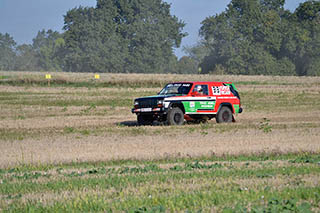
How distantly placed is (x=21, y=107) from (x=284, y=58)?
66.7 m

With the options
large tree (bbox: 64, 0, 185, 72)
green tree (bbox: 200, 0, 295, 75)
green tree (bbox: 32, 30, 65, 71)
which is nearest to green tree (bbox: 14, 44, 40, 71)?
green tree (bbox: 32, 30, 65, 71)

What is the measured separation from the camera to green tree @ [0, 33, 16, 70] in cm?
16212

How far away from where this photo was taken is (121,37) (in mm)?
99688

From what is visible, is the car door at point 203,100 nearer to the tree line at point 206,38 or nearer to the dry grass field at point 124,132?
the dry grass field at point 124,132

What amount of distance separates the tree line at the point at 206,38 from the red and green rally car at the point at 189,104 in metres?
65.9

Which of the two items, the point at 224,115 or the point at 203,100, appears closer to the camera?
the point at 203,100

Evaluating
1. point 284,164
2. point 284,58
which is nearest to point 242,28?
point 284,58

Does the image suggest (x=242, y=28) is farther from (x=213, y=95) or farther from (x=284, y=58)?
(x=213, y=95)

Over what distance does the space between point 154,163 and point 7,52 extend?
6416 inches

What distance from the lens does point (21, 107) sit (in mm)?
31750

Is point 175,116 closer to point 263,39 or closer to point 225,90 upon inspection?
point 225,90

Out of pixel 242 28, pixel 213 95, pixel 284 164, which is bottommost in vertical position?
pixel 284 164

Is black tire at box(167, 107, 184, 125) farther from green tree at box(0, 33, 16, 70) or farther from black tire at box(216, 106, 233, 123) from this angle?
green tree at box(0, 33, 16, 70)

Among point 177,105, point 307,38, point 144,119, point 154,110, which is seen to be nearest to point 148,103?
point 154,110
